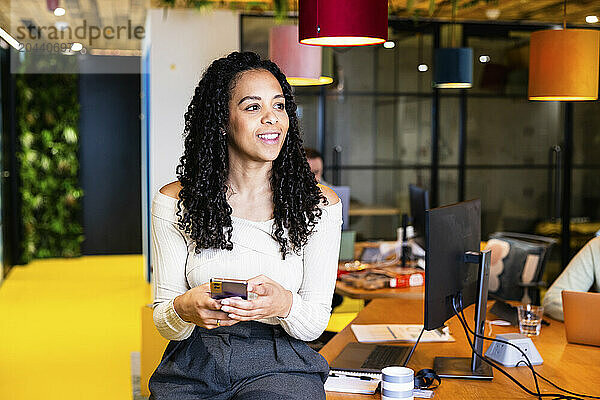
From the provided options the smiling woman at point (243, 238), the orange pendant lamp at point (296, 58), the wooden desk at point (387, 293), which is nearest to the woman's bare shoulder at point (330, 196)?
the smiling woman at point (243, 238)

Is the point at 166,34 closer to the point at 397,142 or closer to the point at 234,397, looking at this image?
the point at 397,142

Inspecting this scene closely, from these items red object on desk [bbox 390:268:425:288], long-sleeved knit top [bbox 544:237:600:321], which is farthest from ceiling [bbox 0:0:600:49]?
long-sleeved knit top [bbox 544:237:600:321]

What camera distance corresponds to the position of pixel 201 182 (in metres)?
2.34

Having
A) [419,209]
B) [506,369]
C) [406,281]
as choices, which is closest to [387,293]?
[406,281]

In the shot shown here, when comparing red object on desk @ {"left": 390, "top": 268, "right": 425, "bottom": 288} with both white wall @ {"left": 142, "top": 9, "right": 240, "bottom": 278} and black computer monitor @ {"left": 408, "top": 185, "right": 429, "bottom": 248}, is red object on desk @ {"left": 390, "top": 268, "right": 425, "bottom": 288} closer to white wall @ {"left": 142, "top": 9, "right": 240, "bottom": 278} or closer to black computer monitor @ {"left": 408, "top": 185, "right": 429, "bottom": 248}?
black computer monitor @ {"left": 408, "top": 185, "right": 429, "bottom": 248}

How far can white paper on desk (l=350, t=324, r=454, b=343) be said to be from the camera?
2826 mm

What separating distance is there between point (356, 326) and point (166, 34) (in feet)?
11.8

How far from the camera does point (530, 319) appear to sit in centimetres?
289

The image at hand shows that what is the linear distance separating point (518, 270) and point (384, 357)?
2.30 meters

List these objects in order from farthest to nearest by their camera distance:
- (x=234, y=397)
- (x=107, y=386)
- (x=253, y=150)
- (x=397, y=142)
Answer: (x=397, y=142) → (x=107, y=386) → (x=253, y=150) → (x=234, y=397)

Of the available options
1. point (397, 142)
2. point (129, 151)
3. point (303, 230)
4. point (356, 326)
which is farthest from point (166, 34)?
point (303, 230)

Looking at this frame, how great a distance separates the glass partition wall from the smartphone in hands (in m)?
4.75

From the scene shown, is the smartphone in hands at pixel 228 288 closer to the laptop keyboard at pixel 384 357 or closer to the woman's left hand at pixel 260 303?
the woman's left hand at pixel 260 303

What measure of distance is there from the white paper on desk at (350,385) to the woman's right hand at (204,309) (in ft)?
1.45
